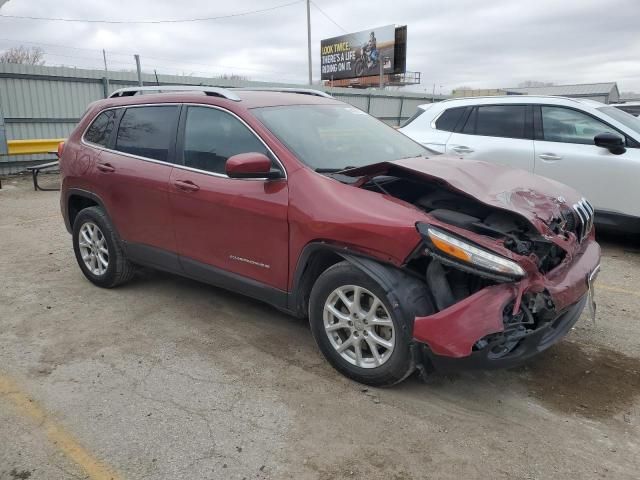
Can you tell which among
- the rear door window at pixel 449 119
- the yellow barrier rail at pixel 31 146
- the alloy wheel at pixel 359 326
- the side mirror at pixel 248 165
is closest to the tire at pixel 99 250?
the side mirror at pixel 248 165

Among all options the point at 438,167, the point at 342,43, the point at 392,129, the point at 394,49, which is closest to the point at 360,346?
the point at 438,167

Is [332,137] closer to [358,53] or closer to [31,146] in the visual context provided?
[31,146]

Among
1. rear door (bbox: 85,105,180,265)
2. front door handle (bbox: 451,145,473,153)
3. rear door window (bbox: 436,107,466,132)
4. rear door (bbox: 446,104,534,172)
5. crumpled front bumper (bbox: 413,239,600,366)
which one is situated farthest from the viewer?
rear door window (bbox: 436,107,466,132)

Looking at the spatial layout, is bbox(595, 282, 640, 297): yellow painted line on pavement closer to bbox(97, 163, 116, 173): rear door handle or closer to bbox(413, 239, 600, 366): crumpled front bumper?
bbox(413, 239, 600, 366): crumpled front bumper

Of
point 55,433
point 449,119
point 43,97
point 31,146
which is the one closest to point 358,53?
point 43,97

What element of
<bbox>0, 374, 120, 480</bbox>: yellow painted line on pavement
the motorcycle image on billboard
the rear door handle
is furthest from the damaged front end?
the motorcycle image on billboard

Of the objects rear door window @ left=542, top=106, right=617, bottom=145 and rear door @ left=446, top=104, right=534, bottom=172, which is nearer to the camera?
rear door window @ left=542, top=106, right=617, bottom=145

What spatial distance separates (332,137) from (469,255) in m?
1.59

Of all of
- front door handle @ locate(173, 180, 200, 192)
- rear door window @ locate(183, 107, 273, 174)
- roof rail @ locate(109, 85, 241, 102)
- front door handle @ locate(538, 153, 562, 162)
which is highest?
roof rail @ locate(109, 85, 241, 102)

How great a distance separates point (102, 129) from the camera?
4.79m

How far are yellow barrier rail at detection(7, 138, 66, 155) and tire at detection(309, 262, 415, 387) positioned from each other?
1134 centimetres

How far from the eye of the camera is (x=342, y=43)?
4462 centimetres

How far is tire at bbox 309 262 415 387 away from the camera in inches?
113

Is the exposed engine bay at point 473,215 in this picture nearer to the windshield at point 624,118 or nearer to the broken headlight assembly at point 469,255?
the broken headlight assembly at point 469,255
